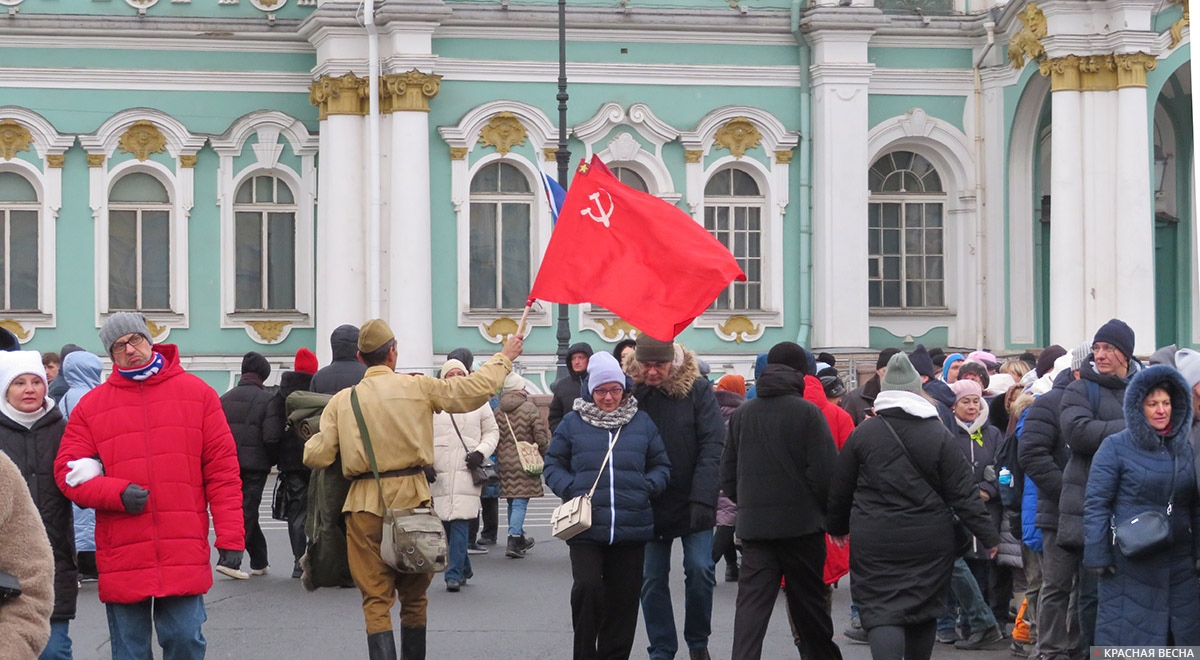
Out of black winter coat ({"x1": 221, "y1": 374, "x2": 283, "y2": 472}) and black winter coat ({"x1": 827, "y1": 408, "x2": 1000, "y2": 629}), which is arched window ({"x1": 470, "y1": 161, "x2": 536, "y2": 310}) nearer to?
black winter coat ({"x1": 221, "y1": 374, "x2": 283, "y2": 472})

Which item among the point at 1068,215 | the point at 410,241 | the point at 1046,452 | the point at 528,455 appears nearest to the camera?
the point at 1046,452

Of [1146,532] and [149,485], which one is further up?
[149,485]

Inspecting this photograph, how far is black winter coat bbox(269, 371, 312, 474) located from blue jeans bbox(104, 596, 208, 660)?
5.45m

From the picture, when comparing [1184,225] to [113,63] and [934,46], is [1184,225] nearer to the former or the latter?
[934,46]

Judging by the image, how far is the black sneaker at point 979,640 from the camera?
10820 mm

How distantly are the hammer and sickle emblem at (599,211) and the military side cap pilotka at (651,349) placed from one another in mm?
673

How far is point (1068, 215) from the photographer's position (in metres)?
23.0

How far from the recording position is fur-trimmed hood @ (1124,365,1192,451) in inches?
317

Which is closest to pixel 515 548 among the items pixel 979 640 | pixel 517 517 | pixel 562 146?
pixel 517 517

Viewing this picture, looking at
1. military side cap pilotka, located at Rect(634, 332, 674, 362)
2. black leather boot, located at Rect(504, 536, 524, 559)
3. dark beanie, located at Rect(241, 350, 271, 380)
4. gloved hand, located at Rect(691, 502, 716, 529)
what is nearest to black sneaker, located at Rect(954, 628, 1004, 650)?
gloved hand, located at Rect(691, 502, 716, 529)

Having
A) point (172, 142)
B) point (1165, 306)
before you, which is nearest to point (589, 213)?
point (172, 142)

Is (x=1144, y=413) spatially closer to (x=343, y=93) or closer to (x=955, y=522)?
(x=955, y=522)

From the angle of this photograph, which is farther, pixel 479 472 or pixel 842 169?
pixel 842 169

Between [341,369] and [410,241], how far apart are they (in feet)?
37.0
